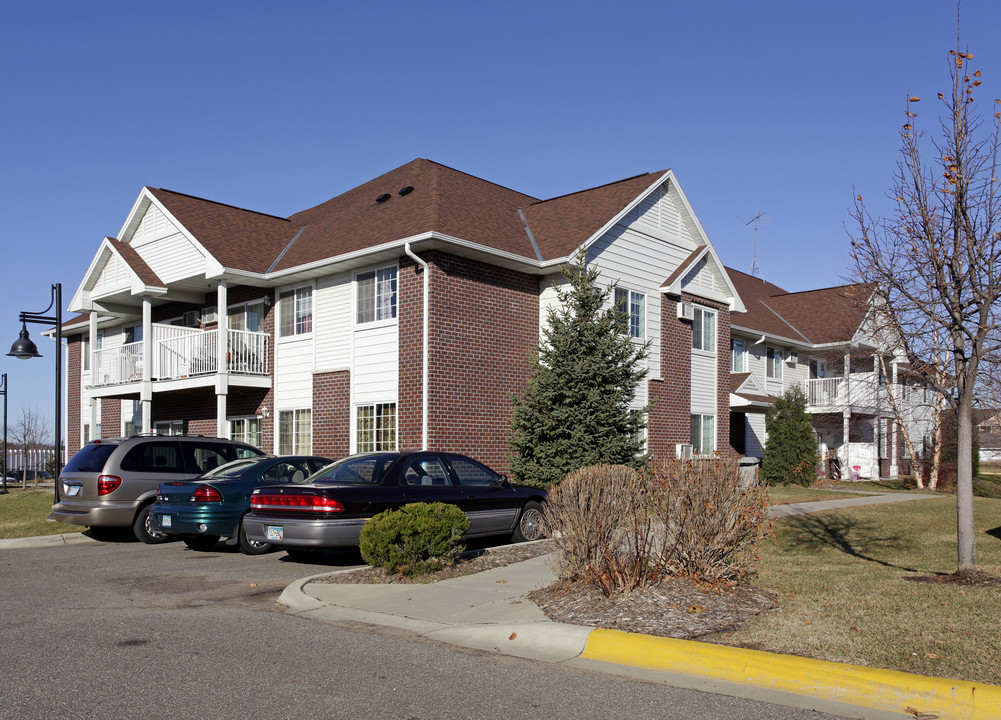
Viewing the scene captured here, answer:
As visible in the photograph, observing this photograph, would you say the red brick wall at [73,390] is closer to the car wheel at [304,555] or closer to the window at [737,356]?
the car wheel at [304,555]

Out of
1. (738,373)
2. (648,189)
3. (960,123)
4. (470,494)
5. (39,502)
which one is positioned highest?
(648,189)

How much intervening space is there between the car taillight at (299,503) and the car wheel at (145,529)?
13.7 ft

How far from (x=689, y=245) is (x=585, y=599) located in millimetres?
17327

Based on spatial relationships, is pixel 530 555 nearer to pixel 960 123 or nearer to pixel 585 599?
pixel 585 599

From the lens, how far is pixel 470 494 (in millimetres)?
12219

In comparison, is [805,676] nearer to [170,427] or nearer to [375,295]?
[375,295]

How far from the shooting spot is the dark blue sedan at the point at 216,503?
1241cm

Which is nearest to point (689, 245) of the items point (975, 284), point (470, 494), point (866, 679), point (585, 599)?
point (470, 494)

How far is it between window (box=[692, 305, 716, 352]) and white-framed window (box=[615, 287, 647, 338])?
248 cm

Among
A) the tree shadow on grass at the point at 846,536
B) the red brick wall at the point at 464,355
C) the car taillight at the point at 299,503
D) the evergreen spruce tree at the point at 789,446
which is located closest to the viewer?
the car taillight at the point at 299,503

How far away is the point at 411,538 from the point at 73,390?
2834 cm

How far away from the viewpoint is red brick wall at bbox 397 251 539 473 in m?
18.2

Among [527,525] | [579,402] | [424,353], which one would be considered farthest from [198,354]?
[527,525]

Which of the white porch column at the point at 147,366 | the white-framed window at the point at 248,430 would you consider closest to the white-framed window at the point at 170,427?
the white-framed window at the point at 248,430
